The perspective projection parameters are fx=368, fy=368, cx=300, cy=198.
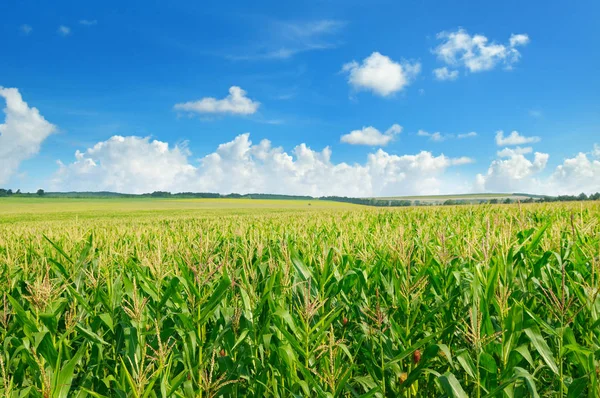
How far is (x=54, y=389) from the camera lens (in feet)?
6.38

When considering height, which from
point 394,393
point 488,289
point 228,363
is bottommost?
point 394,393

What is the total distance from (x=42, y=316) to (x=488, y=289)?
10.0 ft

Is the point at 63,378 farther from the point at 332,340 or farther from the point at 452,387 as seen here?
the point at 452,387

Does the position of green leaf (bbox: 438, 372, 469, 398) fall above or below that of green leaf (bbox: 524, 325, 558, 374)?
below

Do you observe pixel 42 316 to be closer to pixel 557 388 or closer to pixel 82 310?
pixel 82 310

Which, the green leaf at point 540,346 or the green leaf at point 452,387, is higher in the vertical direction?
the green leaf at point 540,346

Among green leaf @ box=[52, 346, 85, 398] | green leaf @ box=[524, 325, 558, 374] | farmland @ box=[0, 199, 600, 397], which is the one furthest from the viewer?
green leaf @ box=[524, 325, 558, 374]

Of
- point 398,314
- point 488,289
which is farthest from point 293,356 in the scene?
point 488,289

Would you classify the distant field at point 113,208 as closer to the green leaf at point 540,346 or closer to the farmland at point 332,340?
the farmland at point 332,340

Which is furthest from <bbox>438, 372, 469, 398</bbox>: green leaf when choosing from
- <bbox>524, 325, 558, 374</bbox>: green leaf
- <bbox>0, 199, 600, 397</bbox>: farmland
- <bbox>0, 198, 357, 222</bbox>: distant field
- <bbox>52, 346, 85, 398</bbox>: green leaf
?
<bbox>0, 198, 357, 222</bbox>: distant field

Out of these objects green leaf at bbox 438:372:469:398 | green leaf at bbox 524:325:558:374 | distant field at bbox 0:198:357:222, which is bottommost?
distant field at bbox 0:198:357:222

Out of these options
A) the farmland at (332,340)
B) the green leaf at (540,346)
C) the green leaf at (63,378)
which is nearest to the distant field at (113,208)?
the farmland at (332,340)

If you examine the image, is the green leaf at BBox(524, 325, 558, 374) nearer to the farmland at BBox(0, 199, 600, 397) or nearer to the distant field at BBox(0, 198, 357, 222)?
the farmland at BBox(0, 199, 600, 397)

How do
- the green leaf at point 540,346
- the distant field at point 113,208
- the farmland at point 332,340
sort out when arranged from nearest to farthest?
the farmland at point 332,340
the green leaf at point 540,346
the distant field at point 113,208
